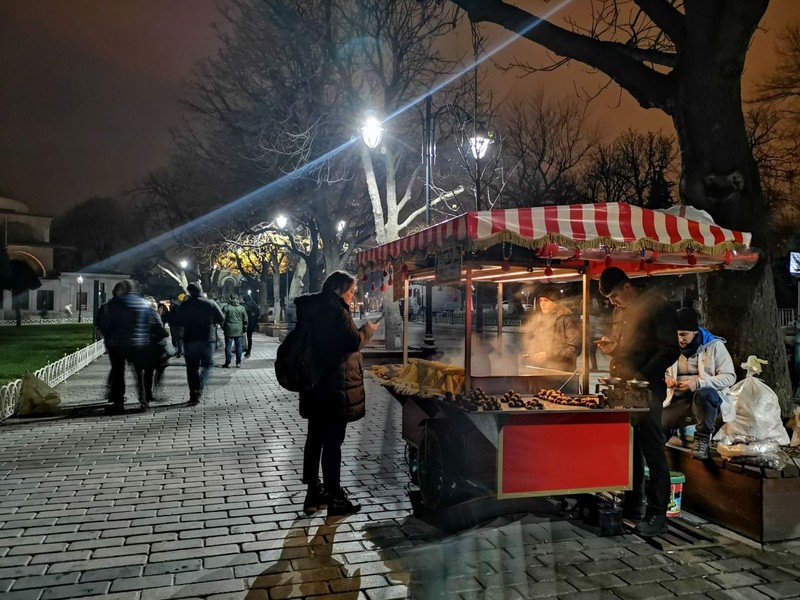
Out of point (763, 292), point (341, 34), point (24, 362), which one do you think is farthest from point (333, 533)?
point (24, 362)

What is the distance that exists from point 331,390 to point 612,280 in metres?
2.56

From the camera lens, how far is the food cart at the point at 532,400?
464 cm

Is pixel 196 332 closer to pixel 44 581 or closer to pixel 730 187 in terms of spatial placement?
pixel 44 581

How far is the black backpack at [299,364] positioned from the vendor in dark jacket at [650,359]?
257 cm

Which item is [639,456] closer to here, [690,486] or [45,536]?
[690,486]

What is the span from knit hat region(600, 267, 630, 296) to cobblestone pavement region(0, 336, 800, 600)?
2.02 meters

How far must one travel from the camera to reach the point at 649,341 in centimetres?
479

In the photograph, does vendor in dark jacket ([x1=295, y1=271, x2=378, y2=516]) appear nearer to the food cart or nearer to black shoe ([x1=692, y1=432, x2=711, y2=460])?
the food cart

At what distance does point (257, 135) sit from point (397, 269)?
15664 millimetres

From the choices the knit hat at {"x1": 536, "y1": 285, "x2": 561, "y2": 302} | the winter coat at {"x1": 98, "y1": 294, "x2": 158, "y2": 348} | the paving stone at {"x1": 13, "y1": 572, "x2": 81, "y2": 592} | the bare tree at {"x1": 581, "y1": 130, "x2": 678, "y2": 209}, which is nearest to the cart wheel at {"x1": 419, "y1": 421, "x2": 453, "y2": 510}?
the paving stone at {"x1": 13, "y1": 572, "x2": 81, "y2": 592}

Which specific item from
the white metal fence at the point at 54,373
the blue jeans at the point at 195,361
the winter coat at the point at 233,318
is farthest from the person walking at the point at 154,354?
the winter coat at the point at 233,318

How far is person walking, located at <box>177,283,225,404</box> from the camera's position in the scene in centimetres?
1085

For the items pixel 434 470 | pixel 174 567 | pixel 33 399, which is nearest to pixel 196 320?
pixel 33 399

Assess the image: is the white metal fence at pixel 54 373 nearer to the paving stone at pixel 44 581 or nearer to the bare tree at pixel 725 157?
the paving stone at pixel 44 581
